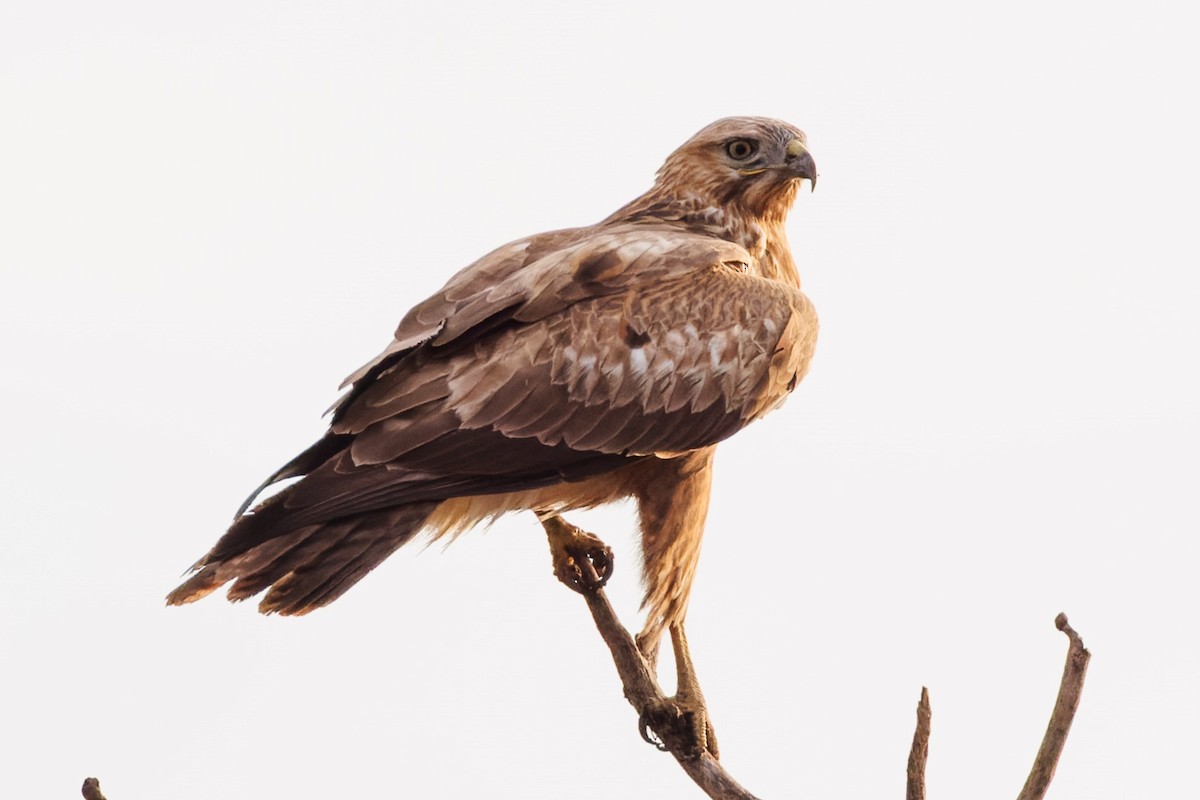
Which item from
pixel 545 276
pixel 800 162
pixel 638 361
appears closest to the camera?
pixel 638 361

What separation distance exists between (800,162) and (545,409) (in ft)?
6.10

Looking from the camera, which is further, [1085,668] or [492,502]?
[492,502]

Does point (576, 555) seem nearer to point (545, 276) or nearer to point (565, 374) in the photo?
point (565, 374)

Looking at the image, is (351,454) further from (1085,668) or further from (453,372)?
(1085,668)

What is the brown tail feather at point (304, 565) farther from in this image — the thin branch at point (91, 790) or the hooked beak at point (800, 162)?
the hooked beak at point (800, 162)

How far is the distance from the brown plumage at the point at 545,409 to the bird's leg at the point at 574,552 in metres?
0.27

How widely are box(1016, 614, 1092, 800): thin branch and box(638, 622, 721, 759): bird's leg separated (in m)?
1.60

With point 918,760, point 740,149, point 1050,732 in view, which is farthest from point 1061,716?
point 740,149

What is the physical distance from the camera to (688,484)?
22.1 feet

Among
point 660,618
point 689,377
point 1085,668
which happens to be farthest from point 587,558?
point 1085,668

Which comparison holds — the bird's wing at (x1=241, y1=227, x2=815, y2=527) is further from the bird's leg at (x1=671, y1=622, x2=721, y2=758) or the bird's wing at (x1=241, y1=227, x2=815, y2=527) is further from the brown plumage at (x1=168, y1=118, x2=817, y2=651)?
the bird's leg at (x1=671, y1=622, x2=721, y2=758)

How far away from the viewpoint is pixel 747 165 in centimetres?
761

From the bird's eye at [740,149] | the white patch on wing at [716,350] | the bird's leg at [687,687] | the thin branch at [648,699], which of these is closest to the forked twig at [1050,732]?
the thin branch at [648,699]

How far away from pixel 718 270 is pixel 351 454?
67.1 inches
